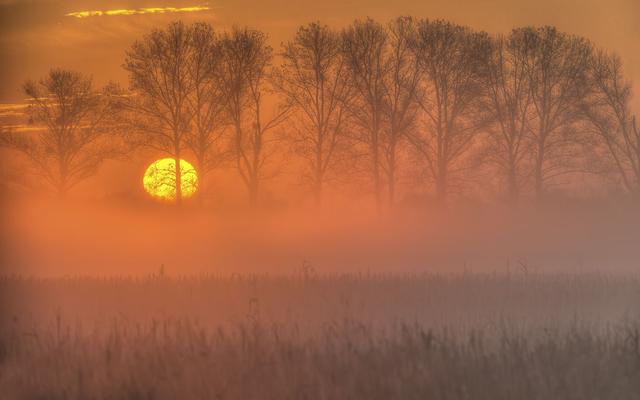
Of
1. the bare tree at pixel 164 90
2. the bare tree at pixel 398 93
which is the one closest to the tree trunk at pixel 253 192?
the bare tree at pixel 164 90

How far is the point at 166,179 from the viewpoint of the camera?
28.4 ft

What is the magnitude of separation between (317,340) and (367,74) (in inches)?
164

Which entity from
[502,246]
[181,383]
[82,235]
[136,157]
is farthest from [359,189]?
[181,383]

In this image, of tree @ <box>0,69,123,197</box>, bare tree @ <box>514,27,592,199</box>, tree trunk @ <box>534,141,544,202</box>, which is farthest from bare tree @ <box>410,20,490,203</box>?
tree @ <box>0,69,123,197</box>

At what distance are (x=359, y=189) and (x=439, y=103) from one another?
164cm

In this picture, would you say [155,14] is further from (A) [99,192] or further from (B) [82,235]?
(B) [82,235]

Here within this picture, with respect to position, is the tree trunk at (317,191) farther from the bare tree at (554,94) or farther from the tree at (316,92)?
the bare tree at (554,94)

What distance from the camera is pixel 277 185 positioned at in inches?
325

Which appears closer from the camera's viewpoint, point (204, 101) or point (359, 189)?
point (204, 101)

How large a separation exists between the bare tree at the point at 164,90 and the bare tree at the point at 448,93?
2.64m

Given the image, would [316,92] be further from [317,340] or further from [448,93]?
[317,340]

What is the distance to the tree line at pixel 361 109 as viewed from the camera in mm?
8164

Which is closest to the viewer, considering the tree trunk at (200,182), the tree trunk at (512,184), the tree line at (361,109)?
the tree line at (361,109)

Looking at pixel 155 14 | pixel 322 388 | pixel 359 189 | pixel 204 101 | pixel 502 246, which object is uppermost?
pixel 155 14
